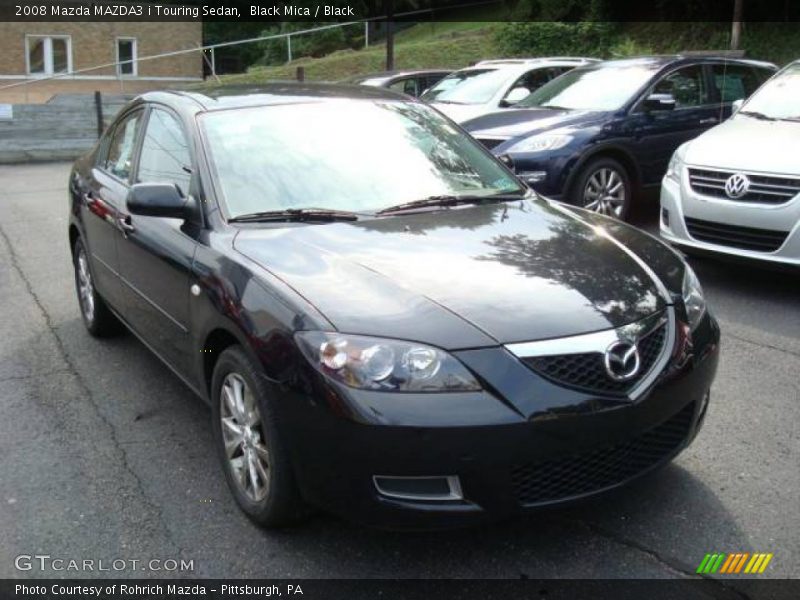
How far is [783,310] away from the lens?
5.76 m

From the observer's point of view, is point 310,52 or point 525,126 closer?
point 525,126

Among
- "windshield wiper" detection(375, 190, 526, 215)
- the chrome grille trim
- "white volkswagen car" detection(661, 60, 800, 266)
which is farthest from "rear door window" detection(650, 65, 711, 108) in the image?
the chrome grille trim

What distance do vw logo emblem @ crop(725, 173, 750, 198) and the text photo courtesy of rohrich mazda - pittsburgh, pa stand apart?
2cm

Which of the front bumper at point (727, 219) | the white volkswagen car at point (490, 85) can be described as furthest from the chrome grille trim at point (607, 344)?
the white volkswagen car at point (490, 85)

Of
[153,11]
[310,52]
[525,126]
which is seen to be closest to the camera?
[525,126]

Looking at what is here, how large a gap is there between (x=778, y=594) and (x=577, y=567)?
64 cm

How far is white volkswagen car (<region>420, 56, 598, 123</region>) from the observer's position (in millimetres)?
10312

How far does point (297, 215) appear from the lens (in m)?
3.66

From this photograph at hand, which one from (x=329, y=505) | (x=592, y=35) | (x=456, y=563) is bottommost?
(x=456, y=563)

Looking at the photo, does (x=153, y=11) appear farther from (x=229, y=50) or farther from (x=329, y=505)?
(x=329, y=505)

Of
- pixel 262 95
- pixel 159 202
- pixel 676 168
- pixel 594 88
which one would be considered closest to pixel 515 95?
pixel 594 88

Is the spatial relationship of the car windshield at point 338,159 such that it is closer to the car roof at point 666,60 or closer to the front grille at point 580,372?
the front grille at point 580,372

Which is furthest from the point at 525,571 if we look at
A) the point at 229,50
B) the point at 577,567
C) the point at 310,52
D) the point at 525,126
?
the point at 229,50

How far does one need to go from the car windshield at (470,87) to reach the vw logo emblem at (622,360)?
802 cm
